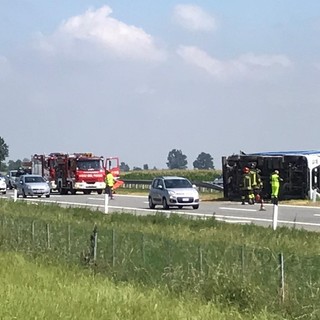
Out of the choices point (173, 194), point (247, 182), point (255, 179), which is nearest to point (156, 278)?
point (173, 194)

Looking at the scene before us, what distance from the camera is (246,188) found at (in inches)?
1615

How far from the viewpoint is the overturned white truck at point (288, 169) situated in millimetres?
42000

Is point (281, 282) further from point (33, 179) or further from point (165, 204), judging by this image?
point (33, 179)

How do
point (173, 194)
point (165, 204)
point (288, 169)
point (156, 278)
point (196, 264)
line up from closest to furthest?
point (196, 264) < point (156, 278) < point (173, 194) < point (165, 204) < point (288, 169)

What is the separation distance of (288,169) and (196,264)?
2987 cm

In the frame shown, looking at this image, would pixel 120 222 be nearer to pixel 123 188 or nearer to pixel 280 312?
pixel 280 312

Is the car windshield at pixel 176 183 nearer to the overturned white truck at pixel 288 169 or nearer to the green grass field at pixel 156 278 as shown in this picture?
the overturned white truck at pixel 288 169

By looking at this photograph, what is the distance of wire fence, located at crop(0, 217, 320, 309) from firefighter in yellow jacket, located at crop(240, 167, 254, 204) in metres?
22.8

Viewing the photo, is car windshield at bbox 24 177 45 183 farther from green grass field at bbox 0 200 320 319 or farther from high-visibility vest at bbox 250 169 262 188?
green grass field at bbox 0 200 320 319

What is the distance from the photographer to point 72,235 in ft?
56.7

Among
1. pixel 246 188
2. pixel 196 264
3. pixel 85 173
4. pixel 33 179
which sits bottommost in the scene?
pixel 196 264

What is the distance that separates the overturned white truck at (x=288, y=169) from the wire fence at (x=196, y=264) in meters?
25.4

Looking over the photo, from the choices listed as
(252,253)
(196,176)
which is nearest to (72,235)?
(252,253)

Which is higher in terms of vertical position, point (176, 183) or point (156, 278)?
point (176, 183)
